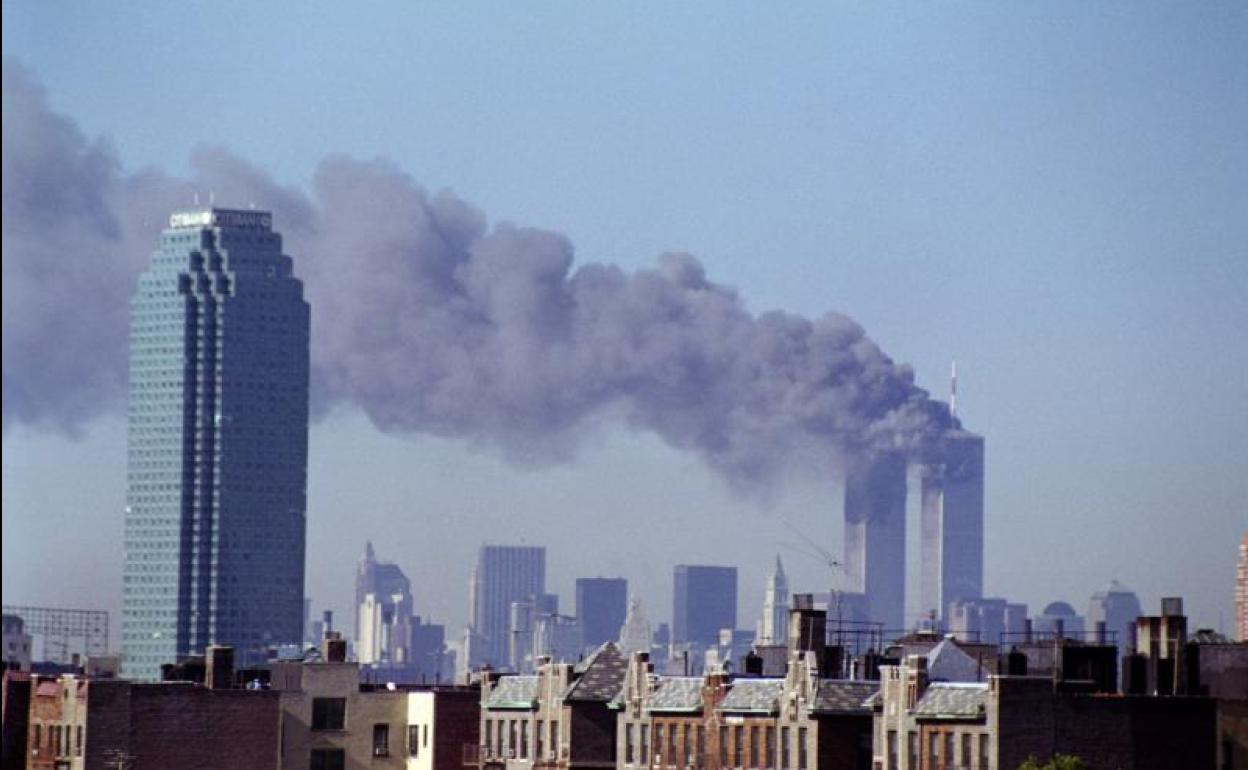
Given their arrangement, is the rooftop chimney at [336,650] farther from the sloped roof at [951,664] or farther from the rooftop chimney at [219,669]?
the sloped roof at [951,664]

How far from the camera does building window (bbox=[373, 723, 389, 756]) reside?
12575cm

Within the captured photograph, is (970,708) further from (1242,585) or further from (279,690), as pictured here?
(1242,585)

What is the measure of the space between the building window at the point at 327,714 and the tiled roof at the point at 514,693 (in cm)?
607

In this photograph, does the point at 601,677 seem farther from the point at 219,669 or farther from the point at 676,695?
the point at 219,669

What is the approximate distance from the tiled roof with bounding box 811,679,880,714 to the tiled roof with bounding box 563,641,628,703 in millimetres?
14936

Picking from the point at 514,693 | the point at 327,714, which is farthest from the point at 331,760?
the point at 514,693

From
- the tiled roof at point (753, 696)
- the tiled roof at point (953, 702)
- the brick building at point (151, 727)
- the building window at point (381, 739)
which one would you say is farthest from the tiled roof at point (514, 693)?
the tiled roof at point (953, 702)

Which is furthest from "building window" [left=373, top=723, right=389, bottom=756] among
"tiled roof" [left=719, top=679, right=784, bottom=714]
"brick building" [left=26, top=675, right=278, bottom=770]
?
"tiled roof" [left=719, top=679, right=784, bottom=714]

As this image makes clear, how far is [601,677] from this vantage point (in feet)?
391

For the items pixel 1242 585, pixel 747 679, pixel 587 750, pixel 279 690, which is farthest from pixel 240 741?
pixel 1242 585

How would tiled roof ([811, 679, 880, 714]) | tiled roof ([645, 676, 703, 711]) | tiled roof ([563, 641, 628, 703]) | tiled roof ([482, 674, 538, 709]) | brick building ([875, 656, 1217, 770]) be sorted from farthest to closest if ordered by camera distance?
tiled roof ([482, 674, 538, 709]) < tiled roof ([563, 641, 628, 703]) < tiled roof ([645, 676, 703, 711]) < tiled roof ([811, 679, 880, 714]) < brick building ([875, 656, 1217, 770])

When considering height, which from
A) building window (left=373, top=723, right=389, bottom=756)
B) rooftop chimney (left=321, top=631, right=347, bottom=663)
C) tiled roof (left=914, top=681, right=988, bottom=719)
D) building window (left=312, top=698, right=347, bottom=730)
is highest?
rooftop chimney (left=321, top=631, right=347, bottom=663)

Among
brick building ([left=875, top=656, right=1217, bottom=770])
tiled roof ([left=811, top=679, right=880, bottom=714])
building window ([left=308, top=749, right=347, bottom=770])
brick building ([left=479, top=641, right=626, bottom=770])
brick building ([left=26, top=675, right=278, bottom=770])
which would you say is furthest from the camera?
building window ([left=308, top=749, right=347, bottom=770])

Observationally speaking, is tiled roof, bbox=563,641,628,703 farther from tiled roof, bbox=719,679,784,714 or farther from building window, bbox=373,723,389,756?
tiled roof, bbox=719,679,784,714
